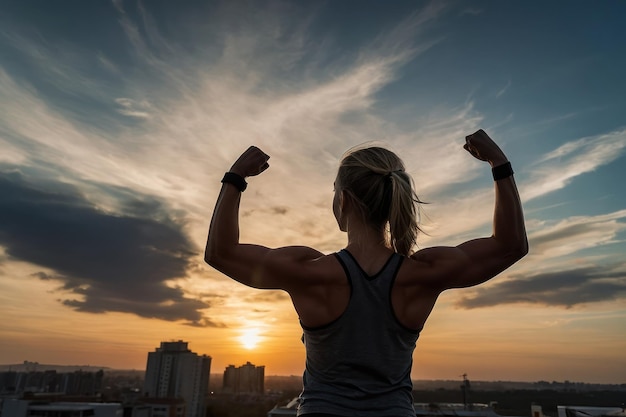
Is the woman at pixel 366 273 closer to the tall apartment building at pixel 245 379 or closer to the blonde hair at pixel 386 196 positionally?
the blonde hair at pixel 386 196

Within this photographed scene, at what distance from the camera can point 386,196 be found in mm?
1249

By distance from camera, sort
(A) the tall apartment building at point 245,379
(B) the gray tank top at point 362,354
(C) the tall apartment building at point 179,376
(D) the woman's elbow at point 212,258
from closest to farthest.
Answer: (B) the gray tank top at point 362,354, (D) the woman's elbow at point 212,258, (C) the tall apartment building at point 179,376, (A) the tall apartment building at point 245,379

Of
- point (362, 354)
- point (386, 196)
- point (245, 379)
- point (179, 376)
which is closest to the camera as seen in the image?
point (362, 354)

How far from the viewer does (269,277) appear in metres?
1.20

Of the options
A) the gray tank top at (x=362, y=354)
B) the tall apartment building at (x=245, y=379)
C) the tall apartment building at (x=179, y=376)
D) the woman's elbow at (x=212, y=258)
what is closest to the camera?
the gray tank top at (x=362, y=354)

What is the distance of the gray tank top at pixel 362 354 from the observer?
1.10 m

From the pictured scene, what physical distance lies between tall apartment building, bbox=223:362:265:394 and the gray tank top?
188 feet

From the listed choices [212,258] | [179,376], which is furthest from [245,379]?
[212,258]

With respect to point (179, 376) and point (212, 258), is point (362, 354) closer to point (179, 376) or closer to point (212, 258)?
point (212, 258)

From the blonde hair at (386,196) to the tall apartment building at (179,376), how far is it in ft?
160

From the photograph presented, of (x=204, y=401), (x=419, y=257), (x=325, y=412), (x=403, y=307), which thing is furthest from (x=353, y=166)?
(x=204, y=401)

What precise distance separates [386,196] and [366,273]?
0.83ft

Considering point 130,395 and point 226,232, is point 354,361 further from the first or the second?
point 130,395

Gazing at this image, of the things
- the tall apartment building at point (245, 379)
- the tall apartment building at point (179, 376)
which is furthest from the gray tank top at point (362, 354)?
the tall apartment building at point (245, 379)
